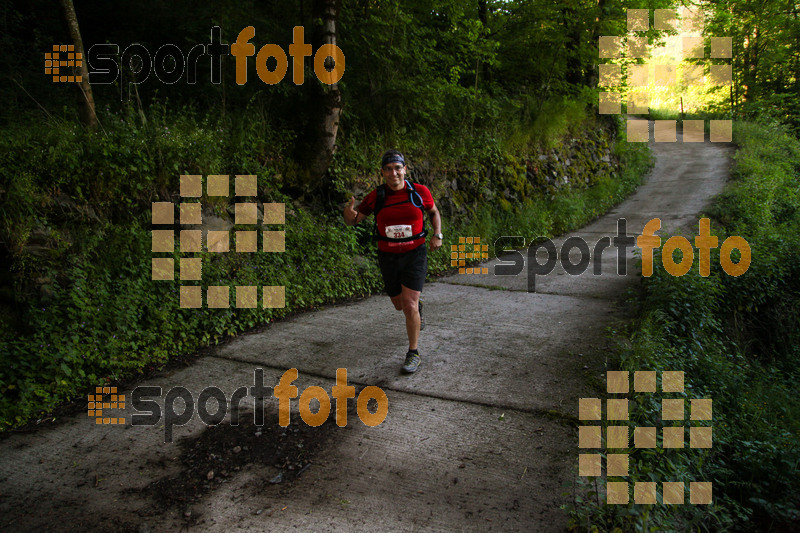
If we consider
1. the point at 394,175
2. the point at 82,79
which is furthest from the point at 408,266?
the point at 82,79

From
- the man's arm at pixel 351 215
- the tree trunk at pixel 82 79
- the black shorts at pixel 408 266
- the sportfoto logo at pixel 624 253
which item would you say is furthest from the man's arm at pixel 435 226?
the tree trunk at pixel 82 79

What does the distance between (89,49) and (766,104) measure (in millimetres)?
26043

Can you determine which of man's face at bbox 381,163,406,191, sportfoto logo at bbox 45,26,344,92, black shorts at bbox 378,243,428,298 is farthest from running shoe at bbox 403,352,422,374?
sportfoto logo at bbox 45,26,344,92

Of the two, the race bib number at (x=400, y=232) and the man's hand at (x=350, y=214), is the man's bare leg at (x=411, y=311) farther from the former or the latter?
the man's hand at (x=350, y=214)

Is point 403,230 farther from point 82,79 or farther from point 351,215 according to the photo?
point 82,79

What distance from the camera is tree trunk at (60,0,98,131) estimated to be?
214 inches

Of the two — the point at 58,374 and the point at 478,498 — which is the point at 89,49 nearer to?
the point at 58,374

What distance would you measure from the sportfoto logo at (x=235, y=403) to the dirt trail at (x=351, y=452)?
0.07m

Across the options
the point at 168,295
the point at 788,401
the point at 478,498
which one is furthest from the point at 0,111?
the point at 788,401

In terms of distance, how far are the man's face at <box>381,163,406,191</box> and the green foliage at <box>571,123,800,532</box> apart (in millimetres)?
2473

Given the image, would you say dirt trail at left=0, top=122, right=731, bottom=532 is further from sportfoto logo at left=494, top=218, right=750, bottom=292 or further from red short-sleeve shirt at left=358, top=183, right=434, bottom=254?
sportfoto logo at left=494, top=218, right=750, bottom=292

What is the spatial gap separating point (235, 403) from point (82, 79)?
4.12 meters

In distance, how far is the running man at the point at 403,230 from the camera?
4531mm

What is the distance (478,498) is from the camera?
114 inches
